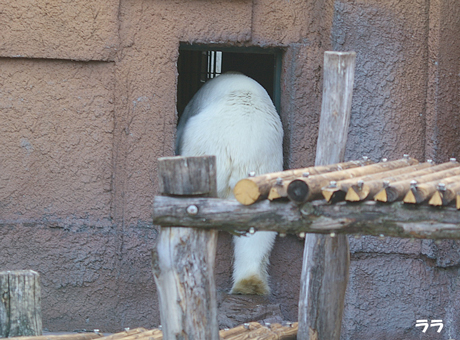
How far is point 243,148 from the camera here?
399 centimetres

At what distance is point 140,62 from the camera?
12.9 feet

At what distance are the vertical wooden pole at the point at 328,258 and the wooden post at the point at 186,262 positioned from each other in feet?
3.03

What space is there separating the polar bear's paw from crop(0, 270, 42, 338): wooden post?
1.43 metres

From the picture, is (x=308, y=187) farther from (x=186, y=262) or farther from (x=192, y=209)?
(x=186, y=262)

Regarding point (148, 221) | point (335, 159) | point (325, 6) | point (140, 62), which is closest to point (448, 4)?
point (325, 6)

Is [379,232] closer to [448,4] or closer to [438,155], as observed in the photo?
[438,155]

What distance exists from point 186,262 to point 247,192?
33 centimetres

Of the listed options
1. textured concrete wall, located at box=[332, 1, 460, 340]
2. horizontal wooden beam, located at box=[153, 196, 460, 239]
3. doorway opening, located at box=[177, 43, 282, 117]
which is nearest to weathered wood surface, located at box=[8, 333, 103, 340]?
horizontal wooden beam, located at box=[153, 196, 460, 239]

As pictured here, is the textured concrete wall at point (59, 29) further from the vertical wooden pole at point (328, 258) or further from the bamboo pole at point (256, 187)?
the bamboo pole at point (256, 187)

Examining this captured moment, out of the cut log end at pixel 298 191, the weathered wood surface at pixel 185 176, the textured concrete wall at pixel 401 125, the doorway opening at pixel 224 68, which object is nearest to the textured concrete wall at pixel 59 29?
the textured concrete wall at pixel 401 125

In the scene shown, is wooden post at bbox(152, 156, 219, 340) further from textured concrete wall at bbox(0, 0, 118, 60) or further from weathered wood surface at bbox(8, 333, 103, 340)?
textured concrete wall at bbox(0, 0, 118, 60)

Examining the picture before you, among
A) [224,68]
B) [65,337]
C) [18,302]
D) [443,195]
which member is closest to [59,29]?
[18,302]

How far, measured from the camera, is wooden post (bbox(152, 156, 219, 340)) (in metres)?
2.30

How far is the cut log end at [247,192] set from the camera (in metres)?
2.19
